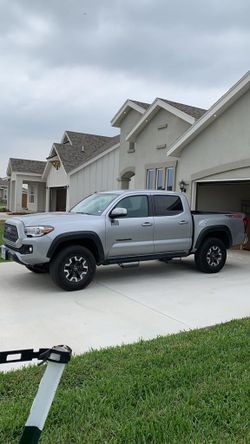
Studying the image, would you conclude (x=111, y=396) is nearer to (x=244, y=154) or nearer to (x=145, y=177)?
(x=244, y=154)

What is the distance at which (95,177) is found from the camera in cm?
2719

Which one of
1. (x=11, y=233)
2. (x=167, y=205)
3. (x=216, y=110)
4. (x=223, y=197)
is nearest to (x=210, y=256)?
(x=167, y=205)

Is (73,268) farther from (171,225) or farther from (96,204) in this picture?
(171,225)

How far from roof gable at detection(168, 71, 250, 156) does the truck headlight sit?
309 inches

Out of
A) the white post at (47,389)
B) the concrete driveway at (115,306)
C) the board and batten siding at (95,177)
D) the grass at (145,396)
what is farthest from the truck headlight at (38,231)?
the board and batten siding at (95,177)

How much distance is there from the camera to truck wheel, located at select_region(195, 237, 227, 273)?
9.66 meters

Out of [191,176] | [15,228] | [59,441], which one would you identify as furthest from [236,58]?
[59,441]

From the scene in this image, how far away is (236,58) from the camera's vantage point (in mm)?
14773

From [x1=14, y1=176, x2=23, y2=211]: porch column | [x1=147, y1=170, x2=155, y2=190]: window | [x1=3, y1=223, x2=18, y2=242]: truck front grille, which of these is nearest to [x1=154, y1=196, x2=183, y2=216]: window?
[x1=3, y1=223, x2=18, y2=242]: truck front grille

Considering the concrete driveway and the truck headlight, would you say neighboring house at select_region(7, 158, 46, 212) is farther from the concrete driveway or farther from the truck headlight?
the truck headlight

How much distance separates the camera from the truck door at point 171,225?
29.3 ft

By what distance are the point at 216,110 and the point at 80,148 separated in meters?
19.6

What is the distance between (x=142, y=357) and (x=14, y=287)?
4308mm

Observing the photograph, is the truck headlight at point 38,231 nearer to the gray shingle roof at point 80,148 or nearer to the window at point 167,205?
the window at point 167,205
